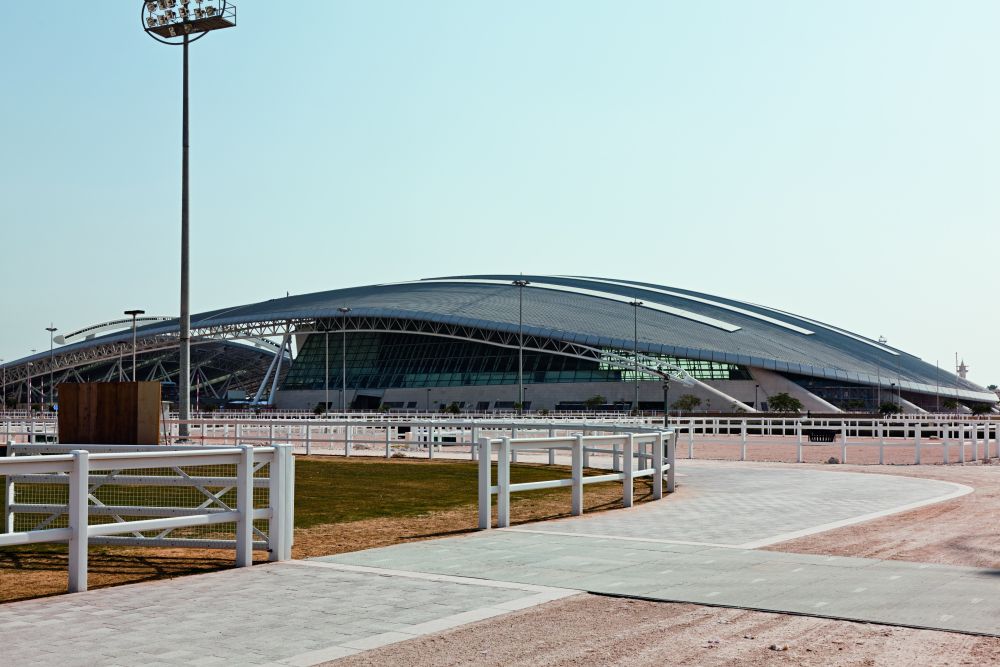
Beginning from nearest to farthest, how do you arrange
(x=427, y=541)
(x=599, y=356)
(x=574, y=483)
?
(x=427, y=541), (x=574, y=483), (x=599, y=356)

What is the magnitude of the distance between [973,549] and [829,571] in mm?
2607

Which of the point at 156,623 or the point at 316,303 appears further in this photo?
the point at 316,303

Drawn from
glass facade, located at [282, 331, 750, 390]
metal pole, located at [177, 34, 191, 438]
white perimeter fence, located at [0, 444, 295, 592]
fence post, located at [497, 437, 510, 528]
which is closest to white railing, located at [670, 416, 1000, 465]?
metal pole, located at [177, 34, 191, 438]

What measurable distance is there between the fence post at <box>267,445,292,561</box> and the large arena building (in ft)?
235

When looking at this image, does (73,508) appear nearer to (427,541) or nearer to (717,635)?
(427,541)

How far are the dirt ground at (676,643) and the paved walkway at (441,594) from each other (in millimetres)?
311

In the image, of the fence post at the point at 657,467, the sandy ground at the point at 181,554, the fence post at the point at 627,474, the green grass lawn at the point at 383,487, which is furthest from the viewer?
→ the fence post at the point at 657,467

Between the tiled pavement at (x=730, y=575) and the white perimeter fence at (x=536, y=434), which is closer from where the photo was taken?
the tiled pavement at (x=730, y=575)

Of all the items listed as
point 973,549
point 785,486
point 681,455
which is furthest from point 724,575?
point 681,455

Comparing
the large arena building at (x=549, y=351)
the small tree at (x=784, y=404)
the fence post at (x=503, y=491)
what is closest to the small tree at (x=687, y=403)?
the large arena building at (x=549, y=351)

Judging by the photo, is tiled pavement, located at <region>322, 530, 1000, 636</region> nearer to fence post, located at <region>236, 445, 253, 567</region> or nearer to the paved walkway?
the paved walkway

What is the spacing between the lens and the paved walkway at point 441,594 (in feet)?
24.7

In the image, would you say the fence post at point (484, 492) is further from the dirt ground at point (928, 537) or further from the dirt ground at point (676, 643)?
the dirt ground at point (676, 643)

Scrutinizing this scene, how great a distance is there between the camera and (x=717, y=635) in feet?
24.9
